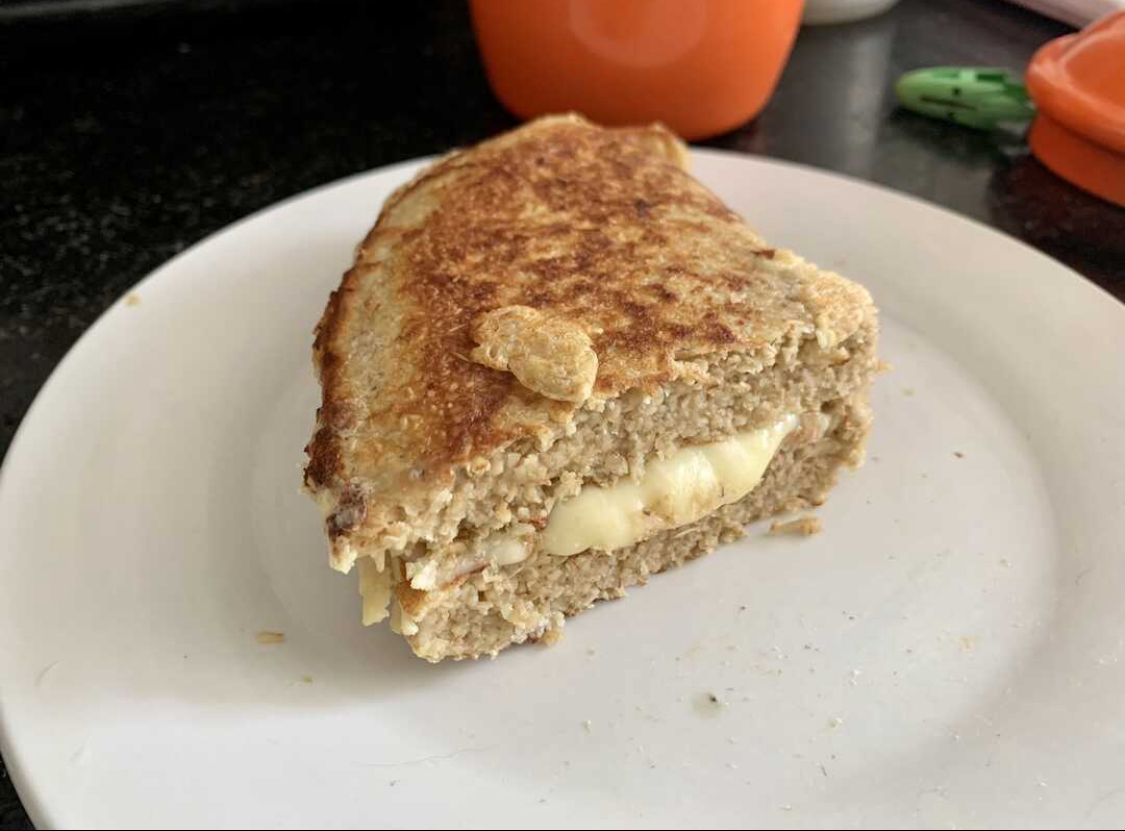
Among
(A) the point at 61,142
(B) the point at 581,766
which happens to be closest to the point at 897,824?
(B) the point at 581,766

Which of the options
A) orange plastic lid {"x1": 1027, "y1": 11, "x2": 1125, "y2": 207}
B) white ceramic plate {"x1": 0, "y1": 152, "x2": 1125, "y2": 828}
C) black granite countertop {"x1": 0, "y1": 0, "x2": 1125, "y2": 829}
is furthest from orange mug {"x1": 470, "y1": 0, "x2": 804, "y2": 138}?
white ceramic plate {"x1": 0, "y1": 152, "x2": 1125, "y2": 828}

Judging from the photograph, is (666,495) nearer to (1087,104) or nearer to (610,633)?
(610,633)

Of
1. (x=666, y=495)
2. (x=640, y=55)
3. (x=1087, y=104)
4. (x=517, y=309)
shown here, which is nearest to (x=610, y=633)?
(x=666, y=495)

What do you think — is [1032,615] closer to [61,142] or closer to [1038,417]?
[1038,417]

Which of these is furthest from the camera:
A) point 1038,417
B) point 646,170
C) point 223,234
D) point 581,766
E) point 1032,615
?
point 223,234

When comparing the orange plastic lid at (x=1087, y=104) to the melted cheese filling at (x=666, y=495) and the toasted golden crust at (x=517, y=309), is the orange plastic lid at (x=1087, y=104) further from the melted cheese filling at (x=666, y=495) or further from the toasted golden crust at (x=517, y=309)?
the melted cheese filling at (x=666, y=495)

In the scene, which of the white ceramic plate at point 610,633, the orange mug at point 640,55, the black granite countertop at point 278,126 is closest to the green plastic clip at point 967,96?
the black granite countertop at point 278,126

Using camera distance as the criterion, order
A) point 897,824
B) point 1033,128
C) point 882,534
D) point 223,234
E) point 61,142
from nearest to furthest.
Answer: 1. point 897,824
2. point 882,534
3. point 223,234
4. point 1033,128
5. point 61,142
